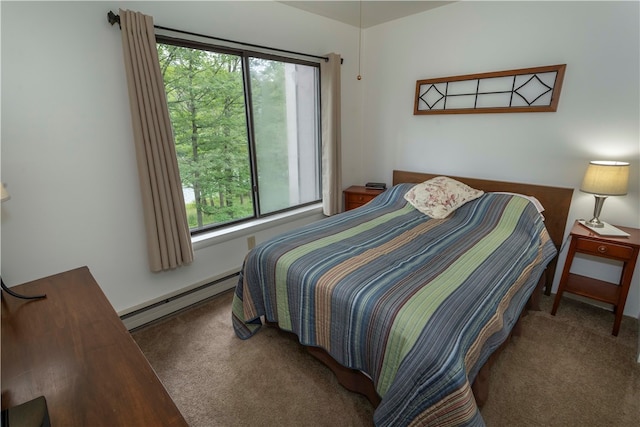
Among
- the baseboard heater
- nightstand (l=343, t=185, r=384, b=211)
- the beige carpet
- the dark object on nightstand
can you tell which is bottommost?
the beige carpet

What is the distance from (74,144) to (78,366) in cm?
144

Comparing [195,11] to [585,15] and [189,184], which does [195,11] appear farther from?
[585,15]

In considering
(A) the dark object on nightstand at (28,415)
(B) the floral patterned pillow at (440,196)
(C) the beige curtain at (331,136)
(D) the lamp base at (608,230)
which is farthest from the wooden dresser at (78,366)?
(D) the lamp base at (608,230)

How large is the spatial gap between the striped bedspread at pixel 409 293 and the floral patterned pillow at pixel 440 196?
0.08 m

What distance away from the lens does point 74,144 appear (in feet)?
5.84

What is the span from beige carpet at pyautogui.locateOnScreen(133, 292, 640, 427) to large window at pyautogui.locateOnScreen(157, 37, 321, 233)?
39.0 inches

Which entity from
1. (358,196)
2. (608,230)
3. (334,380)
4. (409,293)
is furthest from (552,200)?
(334,380)

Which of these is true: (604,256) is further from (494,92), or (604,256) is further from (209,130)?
(209,130)

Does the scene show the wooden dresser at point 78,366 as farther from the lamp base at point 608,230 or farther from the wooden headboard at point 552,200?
the wooden headboard at point 552,200

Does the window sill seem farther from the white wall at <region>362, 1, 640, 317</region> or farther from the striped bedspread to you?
the white wall at <region>362, 1, 640, 317</region>

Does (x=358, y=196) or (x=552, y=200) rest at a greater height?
(x=552, y=200)

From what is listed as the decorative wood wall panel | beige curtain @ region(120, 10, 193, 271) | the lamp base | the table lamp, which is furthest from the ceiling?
the lamp base

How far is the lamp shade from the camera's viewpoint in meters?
1.96

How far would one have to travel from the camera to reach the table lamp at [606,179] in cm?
196
